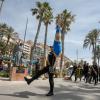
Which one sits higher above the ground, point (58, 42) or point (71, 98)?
point (58, 42)

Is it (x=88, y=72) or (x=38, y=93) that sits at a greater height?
Result: (x=88, y=72)

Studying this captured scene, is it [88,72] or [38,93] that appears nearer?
[38,93]

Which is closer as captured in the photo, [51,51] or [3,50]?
[51,51]

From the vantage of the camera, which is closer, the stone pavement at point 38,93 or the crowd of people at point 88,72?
the stone pavement at point 38,93

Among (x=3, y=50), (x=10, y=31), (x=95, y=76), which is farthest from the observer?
(x=10, y=31)

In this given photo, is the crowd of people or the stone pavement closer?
the stone pavement

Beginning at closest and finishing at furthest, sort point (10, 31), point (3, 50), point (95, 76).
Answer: point (95, 76)
point (3, 50)
point (10, 31)

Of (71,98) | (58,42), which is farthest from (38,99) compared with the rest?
(58,42)

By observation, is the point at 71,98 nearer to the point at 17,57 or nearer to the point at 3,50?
the point at 17,57

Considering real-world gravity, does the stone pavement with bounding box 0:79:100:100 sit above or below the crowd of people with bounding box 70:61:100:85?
below

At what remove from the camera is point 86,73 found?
2481cm

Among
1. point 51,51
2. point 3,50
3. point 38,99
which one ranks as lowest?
point 38,99

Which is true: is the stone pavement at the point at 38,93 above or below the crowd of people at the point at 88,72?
below

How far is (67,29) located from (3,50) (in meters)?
38.3
